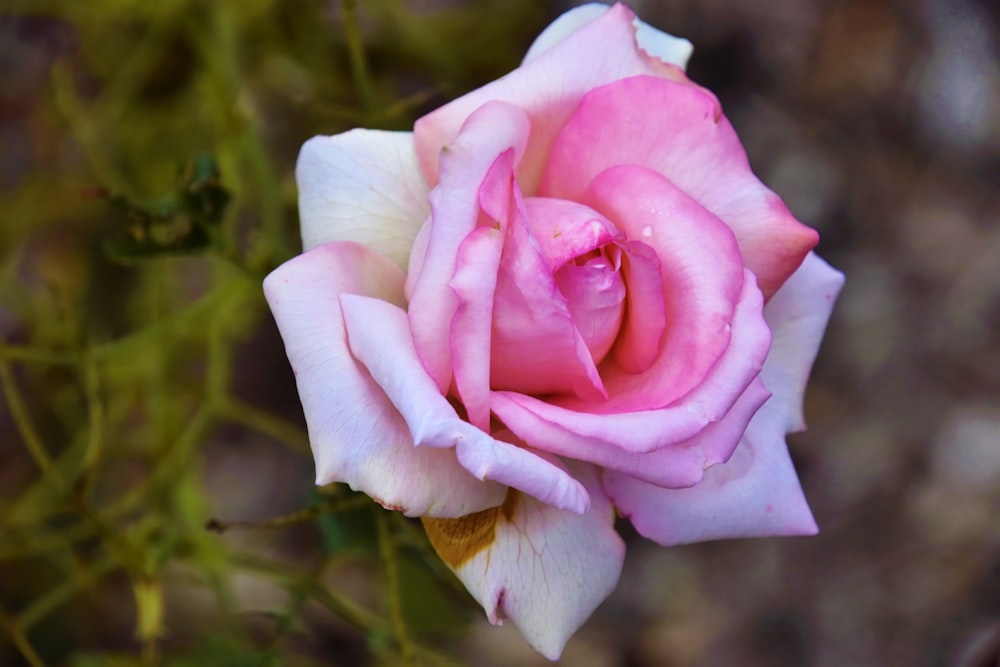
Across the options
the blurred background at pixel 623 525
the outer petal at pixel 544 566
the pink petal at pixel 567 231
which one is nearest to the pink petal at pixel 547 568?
Result: the outer petal at pixel 544 566

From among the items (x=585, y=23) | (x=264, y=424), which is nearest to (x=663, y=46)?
(x=585, y=23)

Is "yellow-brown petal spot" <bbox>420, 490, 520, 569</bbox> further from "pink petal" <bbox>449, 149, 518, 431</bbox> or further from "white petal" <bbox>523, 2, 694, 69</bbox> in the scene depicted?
"white petal" <bbox>523, 2, 694, 69</bbox>

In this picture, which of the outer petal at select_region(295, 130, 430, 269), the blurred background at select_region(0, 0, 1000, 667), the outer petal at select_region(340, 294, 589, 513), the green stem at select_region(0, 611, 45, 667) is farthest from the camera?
the blurred background at select_region(0, 0, 1000, 667)

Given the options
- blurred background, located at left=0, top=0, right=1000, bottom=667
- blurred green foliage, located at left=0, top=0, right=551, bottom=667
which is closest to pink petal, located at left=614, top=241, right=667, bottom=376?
blurred green foliage, located at left=0, top=0, right=551, bottom=667

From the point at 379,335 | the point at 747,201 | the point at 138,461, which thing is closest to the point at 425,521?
the point at 379,335

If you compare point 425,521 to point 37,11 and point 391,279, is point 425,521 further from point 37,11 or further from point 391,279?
point 37,11

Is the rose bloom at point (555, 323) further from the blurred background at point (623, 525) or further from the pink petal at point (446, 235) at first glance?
the blurred background at point (623, 525)
